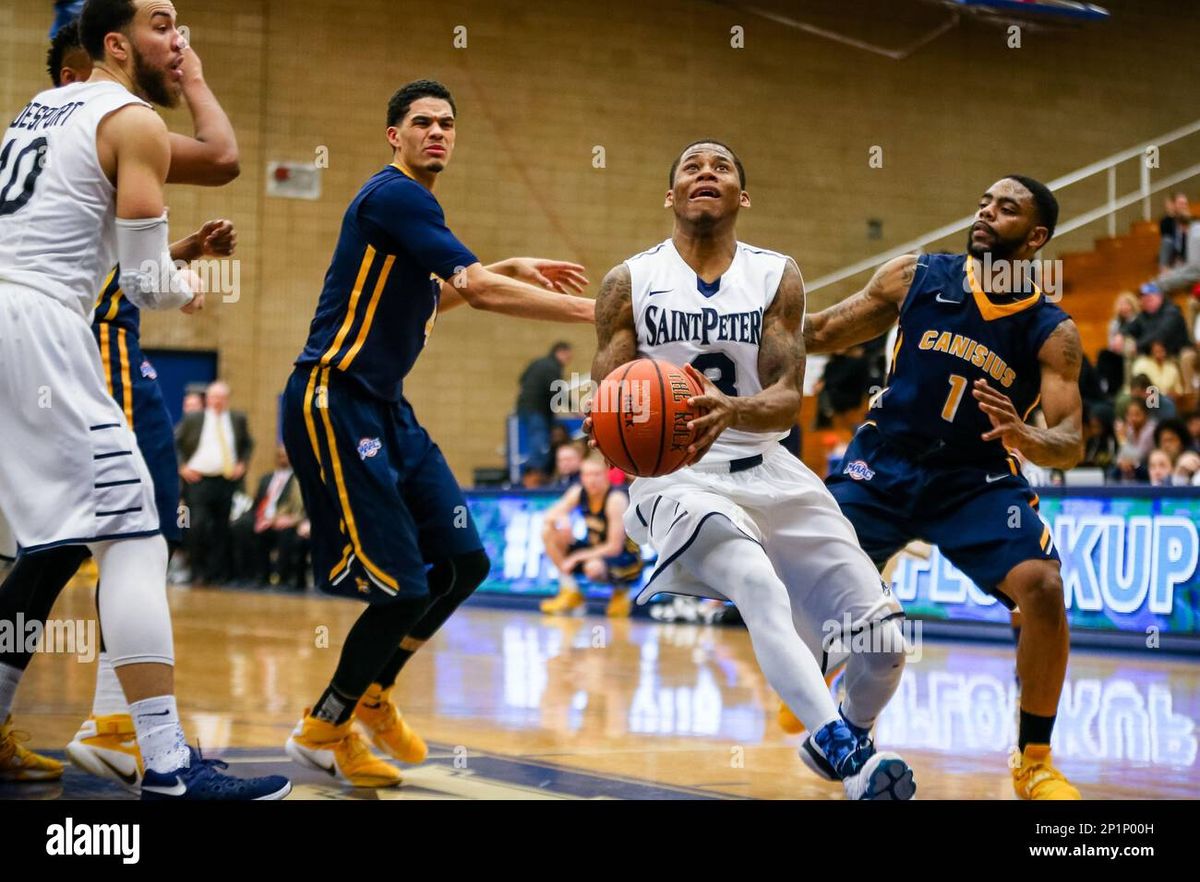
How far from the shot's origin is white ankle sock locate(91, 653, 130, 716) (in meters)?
4.73

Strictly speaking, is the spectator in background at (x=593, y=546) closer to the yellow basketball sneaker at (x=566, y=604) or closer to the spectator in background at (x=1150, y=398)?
the yellow basketball sneaker at (x=566, y=604)

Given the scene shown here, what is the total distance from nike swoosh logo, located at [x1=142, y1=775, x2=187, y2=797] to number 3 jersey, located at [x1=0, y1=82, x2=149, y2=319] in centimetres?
129

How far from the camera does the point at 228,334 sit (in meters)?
18.5

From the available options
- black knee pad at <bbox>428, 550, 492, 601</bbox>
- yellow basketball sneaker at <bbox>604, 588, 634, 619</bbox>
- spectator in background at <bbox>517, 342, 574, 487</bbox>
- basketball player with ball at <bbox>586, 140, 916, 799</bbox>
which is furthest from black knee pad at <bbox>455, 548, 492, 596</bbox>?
spectator in background at <bbox>517, 342, 574, 487</bbox>

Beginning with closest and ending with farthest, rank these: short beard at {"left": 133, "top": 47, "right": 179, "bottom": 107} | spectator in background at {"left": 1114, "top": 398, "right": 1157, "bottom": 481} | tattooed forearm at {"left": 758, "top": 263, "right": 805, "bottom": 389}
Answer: short beard at {"left": 133, "top": 47, "right": 179, "bottom": 107}, tattooed forearm at {"left": 758, "top": 263, "right": 805, "bottom": 389}, spectator in background at {"left": 1114, "top": 398, "right": 1157, "bottom": 481}

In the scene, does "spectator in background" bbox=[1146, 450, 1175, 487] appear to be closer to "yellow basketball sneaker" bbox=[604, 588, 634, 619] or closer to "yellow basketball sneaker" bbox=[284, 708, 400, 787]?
"yellow basketball sneaker" bbox=[604, 588, 634, 619]

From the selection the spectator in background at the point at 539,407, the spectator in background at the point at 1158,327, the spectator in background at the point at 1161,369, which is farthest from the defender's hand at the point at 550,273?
the spectator in background at the point at 539,407

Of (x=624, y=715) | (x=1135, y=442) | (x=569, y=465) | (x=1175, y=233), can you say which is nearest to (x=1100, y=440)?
(x=1135, y=442)

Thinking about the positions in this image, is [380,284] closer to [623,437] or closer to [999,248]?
[623,437]

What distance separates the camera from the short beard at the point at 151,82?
4.18m

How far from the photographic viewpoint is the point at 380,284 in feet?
16.0

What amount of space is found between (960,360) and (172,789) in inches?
118
